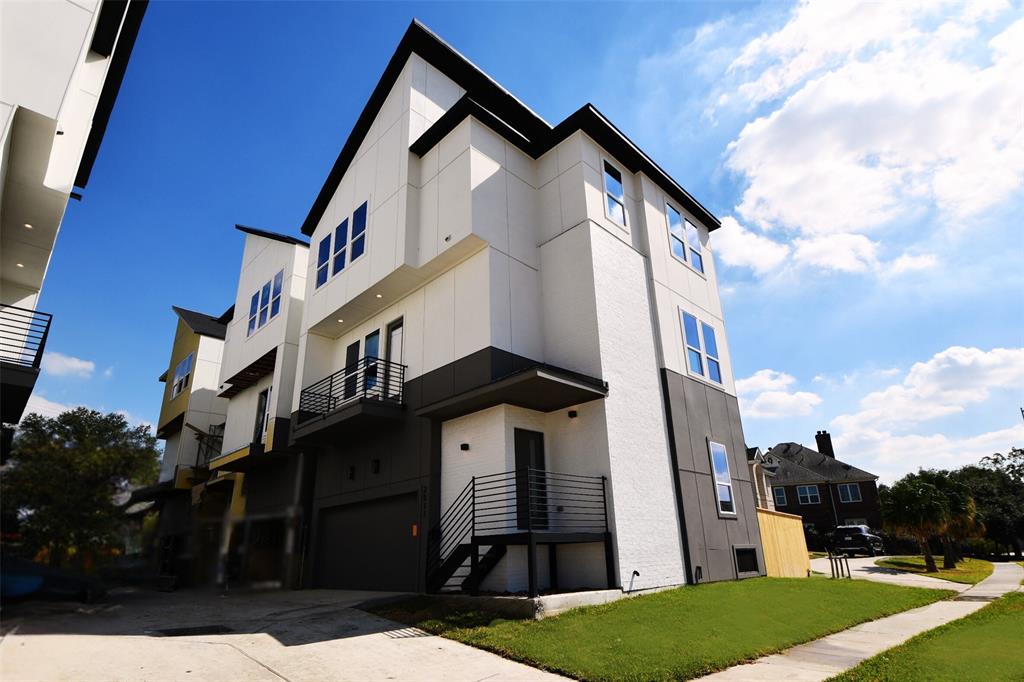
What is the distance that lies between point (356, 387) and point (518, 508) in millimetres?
7105

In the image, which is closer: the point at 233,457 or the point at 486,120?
the point at 486,120

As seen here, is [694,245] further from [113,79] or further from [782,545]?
[113,79]

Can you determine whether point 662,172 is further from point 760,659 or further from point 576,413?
point 760,659

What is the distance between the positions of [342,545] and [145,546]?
1569cm

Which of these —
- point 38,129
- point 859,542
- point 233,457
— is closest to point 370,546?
point 233,457

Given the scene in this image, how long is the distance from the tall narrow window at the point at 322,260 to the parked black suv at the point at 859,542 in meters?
35.6

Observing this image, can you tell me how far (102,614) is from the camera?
166cm

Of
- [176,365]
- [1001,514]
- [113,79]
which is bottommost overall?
[1001,514]

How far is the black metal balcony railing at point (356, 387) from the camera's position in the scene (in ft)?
51.1

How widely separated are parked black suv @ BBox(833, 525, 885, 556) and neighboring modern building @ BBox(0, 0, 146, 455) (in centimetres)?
4193

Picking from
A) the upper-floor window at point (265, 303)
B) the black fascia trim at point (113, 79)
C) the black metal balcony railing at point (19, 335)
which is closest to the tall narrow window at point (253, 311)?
the upper-floor window at point (265, 303)

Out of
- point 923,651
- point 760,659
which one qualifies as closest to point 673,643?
point 760,659

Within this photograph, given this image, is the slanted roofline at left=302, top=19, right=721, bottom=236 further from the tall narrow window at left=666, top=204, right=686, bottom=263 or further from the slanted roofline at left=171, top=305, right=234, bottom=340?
the slanted roofline at left=171, top=305, right=234, bottom=340

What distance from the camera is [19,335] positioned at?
4395 mm
